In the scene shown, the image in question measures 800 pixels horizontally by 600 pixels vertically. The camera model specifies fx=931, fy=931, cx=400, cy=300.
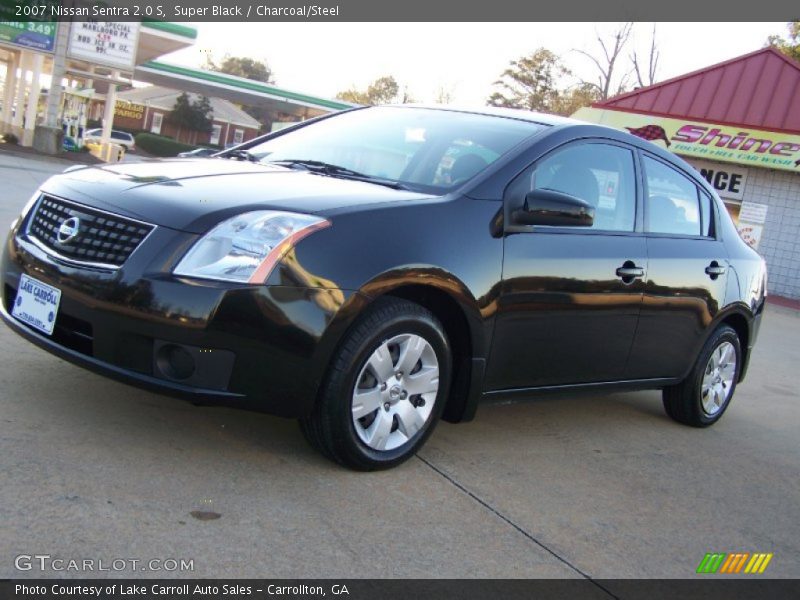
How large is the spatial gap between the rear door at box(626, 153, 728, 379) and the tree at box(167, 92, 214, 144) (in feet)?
207

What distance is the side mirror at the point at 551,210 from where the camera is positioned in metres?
4.08

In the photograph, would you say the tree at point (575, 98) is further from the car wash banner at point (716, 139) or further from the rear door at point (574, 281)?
the rear door at point (574, 281)

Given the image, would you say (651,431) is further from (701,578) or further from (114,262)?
(114,262)

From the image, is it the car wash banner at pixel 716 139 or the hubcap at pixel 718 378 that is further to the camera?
the car wash banner at pixel 716 139

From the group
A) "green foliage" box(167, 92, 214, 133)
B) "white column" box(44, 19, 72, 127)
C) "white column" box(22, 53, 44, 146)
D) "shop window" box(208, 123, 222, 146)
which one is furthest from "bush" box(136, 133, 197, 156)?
"white column" box(44, 19, 72, 127)

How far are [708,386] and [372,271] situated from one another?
121 inches

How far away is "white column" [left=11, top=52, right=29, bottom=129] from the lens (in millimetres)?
29469

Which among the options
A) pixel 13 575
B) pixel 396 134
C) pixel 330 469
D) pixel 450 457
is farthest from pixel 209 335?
pixel 396 134

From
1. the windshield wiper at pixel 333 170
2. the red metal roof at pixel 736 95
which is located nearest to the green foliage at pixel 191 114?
the red metal roof at pixel 736 95

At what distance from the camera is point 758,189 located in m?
21.3

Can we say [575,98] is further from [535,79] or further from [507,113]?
[507,113]

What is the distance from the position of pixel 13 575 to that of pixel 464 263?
2.11 metres

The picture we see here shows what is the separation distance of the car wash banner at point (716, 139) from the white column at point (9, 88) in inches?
758

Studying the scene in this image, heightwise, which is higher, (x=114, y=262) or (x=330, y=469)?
(x=114, y=262)
